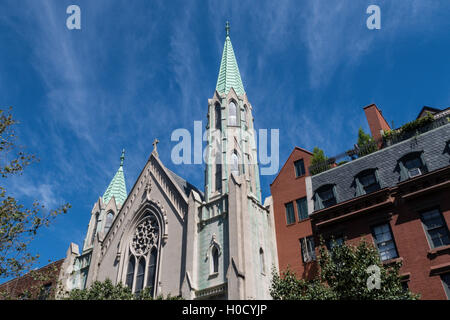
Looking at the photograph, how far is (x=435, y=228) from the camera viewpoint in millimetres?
20438

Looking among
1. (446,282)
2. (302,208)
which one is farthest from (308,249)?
(446,282)

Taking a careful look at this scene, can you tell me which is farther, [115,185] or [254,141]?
[115,185]

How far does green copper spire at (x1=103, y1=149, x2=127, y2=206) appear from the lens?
44.9 m

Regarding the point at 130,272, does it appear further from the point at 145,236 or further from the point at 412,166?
the point at 412,166

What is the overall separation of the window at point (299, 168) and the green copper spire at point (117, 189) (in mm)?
22552

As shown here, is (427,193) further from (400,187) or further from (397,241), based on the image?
(397,241)

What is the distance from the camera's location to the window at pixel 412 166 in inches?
893

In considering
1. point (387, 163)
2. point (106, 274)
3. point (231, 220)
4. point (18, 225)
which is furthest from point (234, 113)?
point (18, 225)

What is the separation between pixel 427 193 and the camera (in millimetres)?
21109

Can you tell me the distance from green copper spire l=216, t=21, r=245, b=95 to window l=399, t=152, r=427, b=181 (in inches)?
696

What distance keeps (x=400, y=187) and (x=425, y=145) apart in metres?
3.42

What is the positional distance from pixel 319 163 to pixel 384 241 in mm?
8163

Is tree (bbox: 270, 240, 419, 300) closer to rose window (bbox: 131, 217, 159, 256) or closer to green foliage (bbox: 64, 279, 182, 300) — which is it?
green foliage (bbox: 64, 279, 182, 300)

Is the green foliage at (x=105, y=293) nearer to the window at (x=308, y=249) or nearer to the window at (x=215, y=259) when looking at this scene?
the window at (x=215, y=259)
